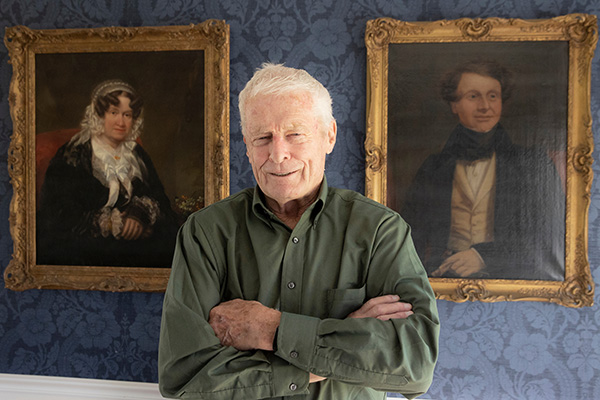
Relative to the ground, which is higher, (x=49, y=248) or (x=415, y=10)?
(x=415, y=10)

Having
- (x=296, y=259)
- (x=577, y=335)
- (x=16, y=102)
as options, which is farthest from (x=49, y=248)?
(x=577, y=335)

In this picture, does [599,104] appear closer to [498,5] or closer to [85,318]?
[498,5]

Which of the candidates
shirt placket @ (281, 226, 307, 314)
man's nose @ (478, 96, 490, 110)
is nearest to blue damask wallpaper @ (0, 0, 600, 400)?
man's nose @ (478, 96, 490, 110)

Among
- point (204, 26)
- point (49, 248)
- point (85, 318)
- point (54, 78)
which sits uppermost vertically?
point (204, 26)

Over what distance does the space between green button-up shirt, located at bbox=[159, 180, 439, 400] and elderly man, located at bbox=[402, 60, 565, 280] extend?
3.63ft

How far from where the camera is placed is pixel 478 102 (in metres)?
2.47

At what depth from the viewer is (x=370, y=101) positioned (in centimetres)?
252

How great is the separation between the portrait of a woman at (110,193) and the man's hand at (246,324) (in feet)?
4.55

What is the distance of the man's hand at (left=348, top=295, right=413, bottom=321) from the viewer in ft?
4.40

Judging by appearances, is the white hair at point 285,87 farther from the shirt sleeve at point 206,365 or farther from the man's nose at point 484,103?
the man's nose at point 484,103

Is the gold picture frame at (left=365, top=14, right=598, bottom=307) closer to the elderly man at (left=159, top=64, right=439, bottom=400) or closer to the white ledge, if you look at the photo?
the elderly man at (left=159, top=64, right=439, bottom=400)

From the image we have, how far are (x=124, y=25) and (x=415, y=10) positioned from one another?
1.68 m

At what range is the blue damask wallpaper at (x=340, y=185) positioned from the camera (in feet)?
8.17

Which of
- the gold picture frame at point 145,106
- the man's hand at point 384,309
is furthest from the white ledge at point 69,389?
the man's hand at point 384,309
